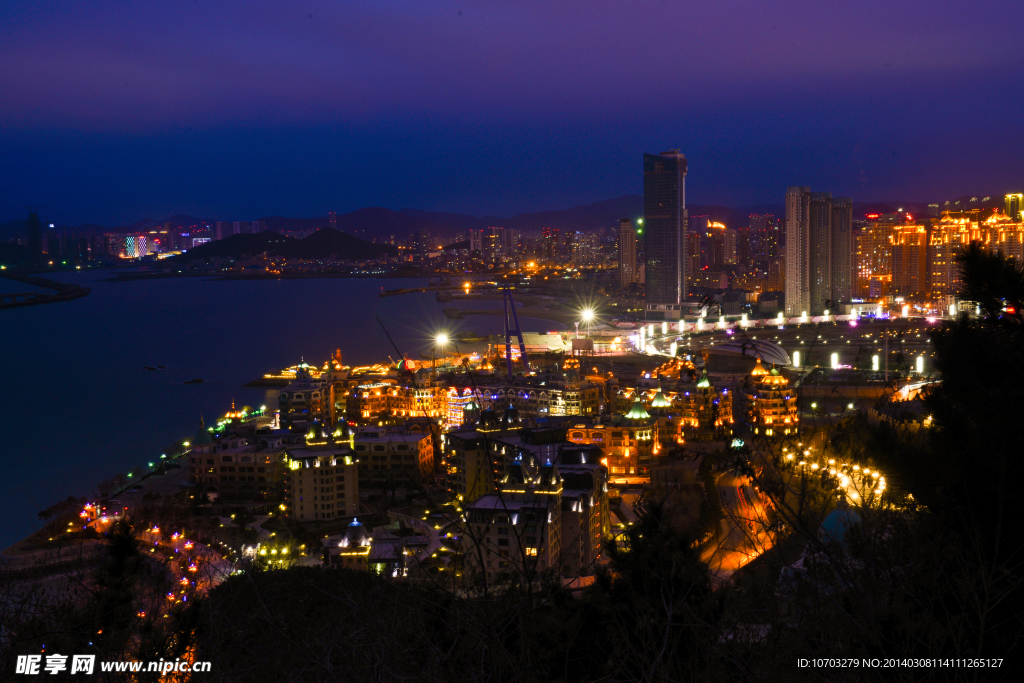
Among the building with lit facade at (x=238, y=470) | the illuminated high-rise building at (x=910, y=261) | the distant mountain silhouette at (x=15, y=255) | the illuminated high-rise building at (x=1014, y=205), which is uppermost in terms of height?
the distant mountain silhouette at (x=15, y=255)

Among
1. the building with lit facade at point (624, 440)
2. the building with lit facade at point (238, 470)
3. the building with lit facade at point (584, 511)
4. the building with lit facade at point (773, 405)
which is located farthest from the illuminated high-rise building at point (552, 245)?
the building with lit facade at point (584, 511)

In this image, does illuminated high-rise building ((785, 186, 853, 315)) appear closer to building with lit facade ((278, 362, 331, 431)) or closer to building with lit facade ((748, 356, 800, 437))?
building with lit facade ((748, 356, 800, 437))

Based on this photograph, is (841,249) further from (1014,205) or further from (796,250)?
(1014,205)

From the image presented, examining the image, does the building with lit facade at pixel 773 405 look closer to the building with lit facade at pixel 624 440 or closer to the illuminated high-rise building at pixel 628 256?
the building with lit facade at pixel 624 440

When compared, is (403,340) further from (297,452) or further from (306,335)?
(297,452)

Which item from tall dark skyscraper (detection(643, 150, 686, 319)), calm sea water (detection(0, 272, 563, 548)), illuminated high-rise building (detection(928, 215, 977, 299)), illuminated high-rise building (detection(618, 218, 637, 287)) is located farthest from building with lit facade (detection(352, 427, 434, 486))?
illuminated high-rise building (detection(618, 218, 637, 287))

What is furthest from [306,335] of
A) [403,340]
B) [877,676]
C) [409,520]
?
[877,676]
